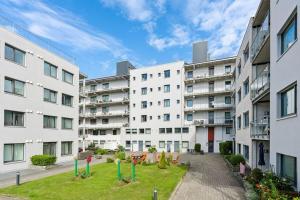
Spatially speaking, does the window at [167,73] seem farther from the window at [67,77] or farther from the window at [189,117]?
the window at [67,77]

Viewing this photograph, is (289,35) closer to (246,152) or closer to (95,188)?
(95,188)

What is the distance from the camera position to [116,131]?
51594 millimetres

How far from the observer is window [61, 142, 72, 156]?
29.8m

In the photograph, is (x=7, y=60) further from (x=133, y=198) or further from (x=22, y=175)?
(x=133, y=198)

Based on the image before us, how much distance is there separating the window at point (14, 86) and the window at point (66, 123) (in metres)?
7.80

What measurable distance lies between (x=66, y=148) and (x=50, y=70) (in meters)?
10.3

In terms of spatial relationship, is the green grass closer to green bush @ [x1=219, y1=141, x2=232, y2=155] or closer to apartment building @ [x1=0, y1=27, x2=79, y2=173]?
apartment building @ [x1=0, y1=27, x2=79, y2=173]

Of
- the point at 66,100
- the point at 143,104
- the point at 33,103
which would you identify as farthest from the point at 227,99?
the point at 33,103

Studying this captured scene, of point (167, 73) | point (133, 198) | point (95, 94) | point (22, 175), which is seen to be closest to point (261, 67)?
point (133, 198)

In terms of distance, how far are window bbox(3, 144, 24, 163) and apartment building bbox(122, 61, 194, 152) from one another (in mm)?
27344

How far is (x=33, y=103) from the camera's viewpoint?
2489cm

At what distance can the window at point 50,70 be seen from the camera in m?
27.3

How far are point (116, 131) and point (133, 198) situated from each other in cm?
3973

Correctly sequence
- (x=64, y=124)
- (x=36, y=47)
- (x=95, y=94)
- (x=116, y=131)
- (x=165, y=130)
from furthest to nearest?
(x=95, y=94) → (x=116, y=131) → (x=165, y=130) → (x=64, y=124) → (x=36, y=47)
